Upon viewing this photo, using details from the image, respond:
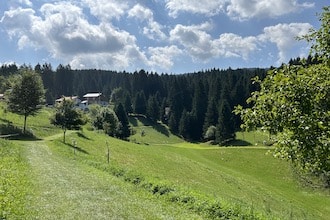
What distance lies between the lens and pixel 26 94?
2518 inches

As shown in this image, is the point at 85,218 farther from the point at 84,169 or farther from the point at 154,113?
the point at 154,113

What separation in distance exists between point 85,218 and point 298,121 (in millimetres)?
9286

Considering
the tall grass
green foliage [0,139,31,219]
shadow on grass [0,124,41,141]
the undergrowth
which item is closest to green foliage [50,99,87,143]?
shadow on grass [0,124,41,141]

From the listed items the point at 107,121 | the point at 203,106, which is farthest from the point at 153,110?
the point at 107,121

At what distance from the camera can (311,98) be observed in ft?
43.6

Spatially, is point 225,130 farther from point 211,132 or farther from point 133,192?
point 133,192

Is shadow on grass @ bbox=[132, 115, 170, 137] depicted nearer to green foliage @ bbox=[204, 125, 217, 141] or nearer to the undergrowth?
green foliage @ bbox=[204, 125, 217, 141]

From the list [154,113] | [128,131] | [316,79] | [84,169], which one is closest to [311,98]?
[316,79]

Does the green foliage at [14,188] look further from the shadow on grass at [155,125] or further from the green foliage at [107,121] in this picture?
the shadow on grass at [155,125]

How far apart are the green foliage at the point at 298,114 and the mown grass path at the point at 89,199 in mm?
5996

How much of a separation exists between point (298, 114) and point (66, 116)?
5195cm

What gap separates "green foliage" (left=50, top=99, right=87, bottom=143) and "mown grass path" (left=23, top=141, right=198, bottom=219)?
3325 cm

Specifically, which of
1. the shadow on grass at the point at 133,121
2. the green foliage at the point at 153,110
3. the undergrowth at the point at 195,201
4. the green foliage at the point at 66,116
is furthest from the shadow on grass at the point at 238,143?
the undergrowth at the point at 195,201

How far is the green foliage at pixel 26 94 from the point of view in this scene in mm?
63750
